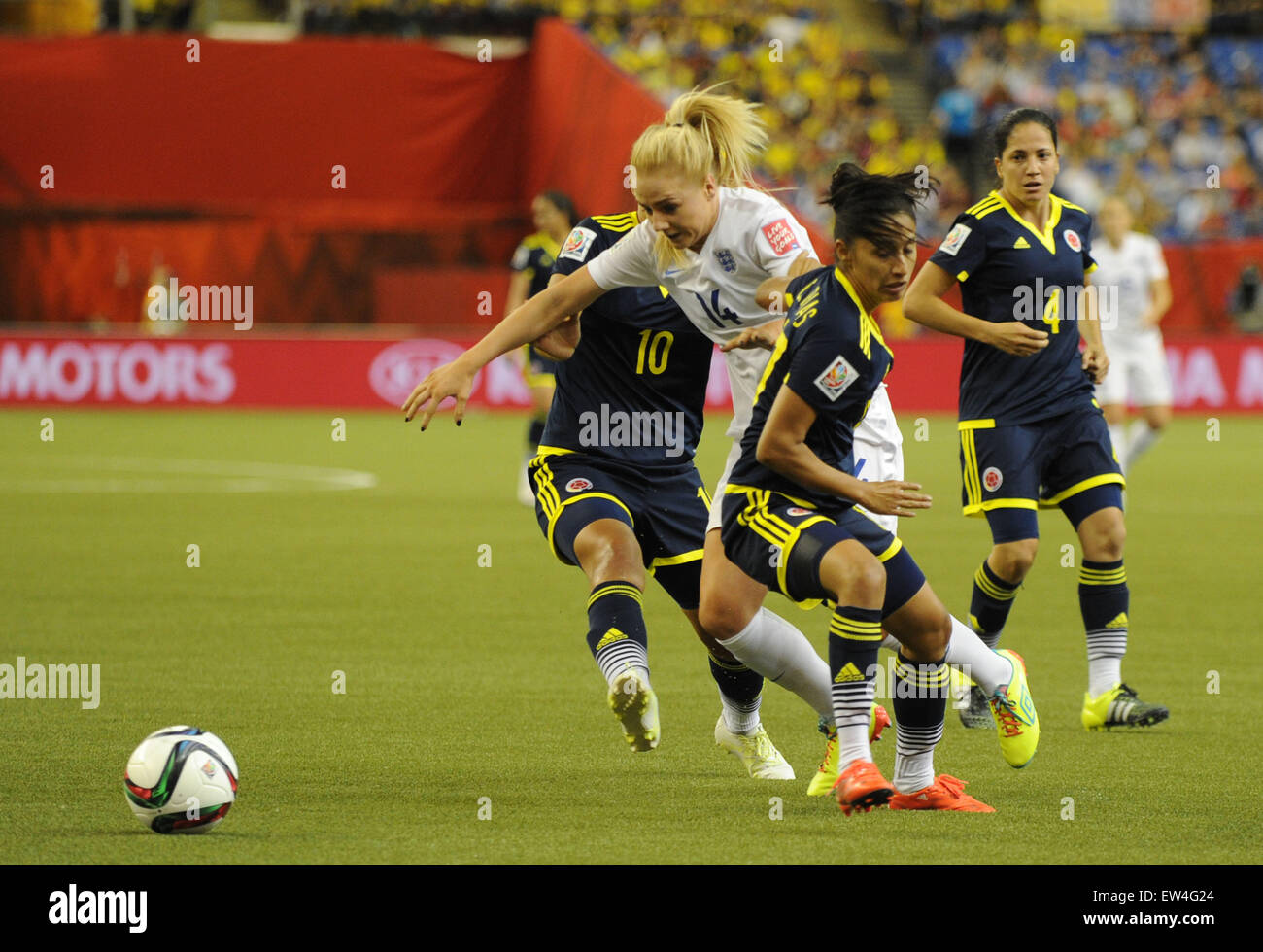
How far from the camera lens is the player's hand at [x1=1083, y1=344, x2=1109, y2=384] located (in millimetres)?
7805

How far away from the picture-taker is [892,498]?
18.3 feet

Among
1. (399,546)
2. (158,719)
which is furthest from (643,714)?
(399,546)

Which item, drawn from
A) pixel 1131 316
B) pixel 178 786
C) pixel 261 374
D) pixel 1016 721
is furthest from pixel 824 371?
pixel 261 374

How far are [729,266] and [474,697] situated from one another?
8.37 feet

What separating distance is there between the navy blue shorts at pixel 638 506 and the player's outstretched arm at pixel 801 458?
113 centimetres

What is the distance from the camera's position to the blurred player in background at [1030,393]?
7680 millimetres

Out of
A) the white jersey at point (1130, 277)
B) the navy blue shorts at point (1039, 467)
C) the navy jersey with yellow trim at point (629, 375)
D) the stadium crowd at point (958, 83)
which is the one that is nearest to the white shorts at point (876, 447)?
the navy jersey with yellow trim at point (629, 375)

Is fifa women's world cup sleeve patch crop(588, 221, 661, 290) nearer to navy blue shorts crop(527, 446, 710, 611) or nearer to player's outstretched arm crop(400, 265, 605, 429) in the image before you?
player's outstretched arm crop(400, 265, 605, 429)

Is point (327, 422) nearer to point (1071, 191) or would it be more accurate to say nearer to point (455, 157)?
point (455, 157)

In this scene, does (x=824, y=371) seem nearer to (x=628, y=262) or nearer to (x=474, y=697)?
(x=628, y=262)

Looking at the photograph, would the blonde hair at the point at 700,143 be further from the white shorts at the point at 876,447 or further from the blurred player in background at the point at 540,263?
the blurred player in background at the point at 540,263

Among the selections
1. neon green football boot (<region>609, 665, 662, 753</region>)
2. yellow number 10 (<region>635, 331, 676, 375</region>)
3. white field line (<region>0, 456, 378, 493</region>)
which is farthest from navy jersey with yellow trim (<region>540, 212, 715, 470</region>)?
white field line (<region>0, 456, 378, 493</region>)

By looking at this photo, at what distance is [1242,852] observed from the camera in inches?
207

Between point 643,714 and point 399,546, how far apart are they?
7.62 m
